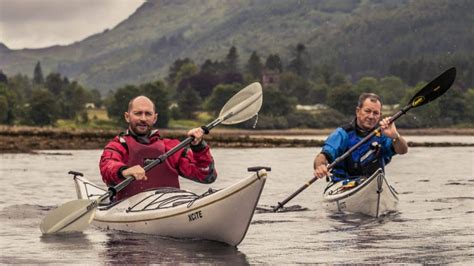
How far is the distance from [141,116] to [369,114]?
4.78m

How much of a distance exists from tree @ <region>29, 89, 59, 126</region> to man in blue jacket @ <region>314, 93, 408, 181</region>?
151 meters

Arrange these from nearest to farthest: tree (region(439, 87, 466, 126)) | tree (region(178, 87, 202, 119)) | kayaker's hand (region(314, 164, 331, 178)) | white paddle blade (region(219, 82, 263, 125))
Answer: kayaker's hand (region(314, 164, 331, 178))
white paddle blade (region(219, 82, 263, 125))
tree (region(439, 87, 466, 126))
tree (region(178, 87, 202, 119))

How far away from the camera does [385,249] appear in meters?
14.4

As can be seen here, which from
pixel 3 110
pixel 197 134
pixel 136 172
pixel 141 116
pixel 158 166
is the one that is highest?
pixel 141 116

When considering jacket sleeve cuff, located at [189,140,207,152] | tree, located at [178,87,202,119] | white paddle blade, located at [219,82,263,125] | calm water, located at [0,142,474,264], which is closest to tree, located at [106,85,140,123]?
tree, located at [178,87,202,119]

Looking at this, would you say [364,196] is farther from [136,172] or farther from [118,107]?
[118,107]

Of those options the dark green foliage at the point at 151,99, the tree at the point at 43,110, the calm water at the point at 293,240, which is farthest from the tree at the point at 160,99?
the calm water at the point at 293,240

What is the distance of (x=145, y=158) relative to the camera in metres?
15.3

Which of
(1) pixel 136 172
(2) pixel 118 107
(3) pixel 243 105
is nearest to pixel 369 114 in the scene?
(3) pixel 243 105

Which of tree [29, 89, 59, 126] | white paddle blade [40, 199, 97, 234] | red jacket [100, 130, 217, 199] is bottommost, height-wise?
tree [29, 89, 59, 126]

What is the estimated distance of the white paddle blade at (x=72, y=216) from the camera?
16.1 meters

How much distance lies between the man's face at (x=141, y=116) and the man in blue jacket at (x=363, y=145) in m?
3.09

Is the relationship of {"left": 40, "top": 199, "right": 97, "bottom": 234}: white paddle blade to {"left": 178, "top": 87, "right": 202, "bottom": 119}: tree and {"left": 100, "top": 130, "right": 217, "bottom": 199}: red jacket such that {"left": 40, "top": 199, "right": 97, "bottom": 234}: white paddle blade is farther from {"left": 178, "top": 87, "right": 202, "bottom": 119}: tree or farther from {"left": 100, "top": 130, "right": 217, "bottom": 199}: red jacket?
{"left": 178, "top": 87, "right": 202, "bottom": 119}: tree

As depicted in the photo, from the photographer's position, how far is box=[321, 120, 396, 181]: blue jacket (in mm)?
17844
